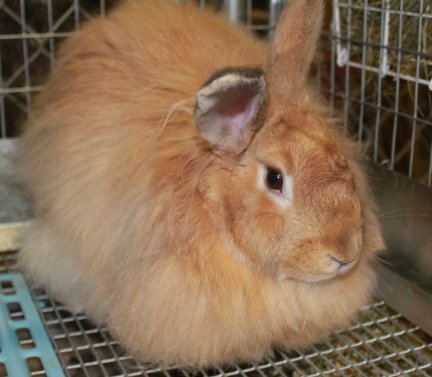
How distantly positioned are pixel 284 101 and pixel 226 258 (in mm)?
372

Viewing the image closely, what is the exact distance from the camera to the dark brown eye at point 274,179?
136cm

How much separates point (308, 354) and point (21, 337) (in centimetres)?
72

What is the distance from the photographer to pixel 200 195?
4.78 ft

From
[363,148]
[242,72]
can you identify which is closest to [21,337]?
[242,72]

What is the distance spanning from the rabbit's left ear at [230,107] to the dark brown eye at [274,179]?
8 cm

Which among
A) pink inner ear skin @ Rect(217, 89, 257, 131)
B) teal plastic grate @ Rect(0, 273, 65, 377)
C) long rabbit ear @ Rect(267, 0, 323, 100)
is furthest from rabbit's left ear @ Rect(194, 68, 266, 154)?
teal plastic grate @ Rect(0, 273, 65, 377)

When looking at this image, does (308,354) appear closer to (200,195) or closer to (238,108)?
(200,195)

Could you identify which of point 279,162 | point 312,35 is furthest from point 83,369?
point 312,35

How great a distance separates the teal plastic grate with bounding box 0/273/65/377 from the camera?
151cm

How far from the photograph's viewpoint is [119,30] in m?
1.78

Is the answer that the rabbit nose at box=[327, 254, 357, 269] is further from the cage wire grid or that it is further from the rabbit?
the cage wire grid

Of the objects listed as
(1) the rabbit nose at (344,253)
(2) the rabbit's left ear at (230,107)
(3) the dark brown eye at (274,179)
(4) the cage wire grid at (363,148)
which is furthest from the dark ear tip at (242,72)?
(4) the cage wire grid at (363,148)

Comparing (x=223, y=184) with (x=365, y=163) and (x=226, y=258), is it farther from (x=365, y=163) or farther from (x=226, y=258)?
(x=365, y=163)

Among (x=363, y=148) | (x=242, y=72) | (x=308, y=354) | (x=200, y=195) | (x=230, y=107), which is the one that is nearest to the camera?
(x=242, y=72)
